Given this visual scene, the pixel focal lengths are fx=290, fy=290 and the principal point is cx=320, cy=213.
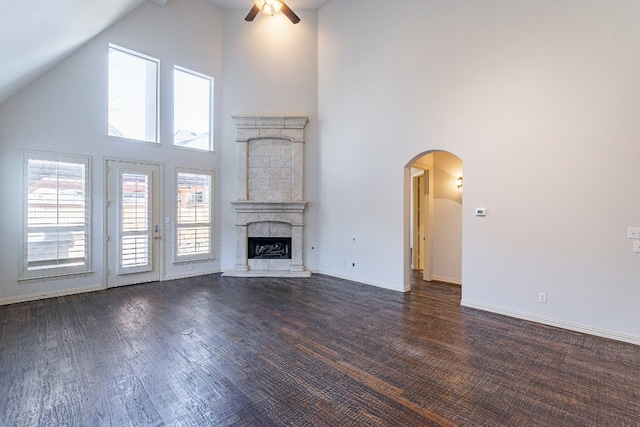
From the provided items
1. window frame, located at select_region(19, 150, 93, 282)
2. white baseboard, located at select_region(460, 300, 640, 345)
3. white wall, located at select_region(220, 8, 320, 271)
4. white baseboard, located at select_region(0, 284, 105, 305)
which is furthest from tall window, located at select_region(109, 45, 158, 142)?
white baseboard, located at select_region(460, 300, 640, 345)

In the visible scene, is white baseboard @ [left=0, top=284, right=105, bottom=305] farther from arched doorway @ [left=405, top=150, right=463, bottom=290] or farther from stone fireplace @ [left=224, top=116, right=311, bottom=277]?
arched doorway @ [left=405, top=150, right=463, bottom=290]

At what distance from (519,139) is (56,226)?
6987 millimetres

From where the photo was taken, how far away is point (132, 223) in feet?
18.0

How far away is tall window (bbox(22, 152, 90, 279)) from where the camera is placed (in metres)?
4.45

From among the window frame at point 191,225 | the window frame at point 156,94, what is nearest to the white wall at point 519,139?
A: the window frame at point 191,225

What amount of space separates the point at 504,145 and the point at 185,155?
19.1 feet

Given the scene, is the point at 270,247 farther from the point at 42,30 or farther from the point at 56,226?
the point at 42,30

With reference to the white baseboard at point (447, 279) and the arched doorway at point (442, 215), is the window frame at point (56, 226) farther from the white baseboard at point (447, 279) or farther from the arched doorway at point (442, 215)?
the white baseboard at point (447, 279)

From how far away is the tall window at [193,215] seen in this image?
610cm

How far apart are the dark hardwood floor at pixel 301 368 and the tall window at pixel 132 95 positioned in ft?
10.6

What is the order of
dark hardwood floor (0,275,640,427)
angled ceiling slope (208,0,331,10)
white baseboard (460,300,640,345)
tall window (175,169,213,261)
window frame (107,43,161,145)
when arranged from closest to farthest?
1. dark hardwood floor (0,275,640,427)
2. white baseboard (460,300,640,345)
3. window frame (107,43,161,145)
4. tall window (175,169,213,261)
5. angled ceiling slope (208,0,331,10)

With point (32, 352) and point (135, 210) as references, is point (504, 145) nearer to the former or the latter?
point (32, 352)

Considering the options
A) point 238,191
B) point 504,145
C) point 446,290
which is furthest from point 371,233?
point 238,191

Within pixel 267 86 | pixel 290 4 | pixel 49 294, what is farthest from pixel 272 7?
pixel 49 294
